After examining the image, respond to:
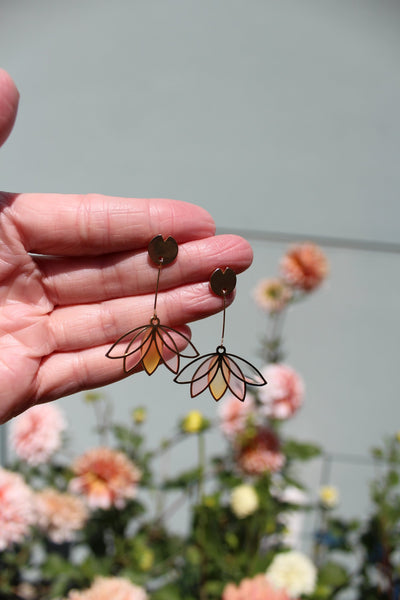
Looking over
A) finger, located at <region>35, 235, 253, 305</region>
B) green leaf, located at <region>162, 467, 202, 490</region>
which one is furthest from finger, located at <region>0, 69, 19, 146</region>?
green leaf, located at <region>162, 467, 202, 490</region>

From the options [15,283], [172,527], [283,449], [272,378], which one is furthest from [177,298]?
[172,527]

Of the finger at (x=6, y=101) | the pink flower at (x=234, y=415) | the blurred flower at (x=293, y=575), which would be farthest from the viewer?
the pink flower at (x=234, y=415)

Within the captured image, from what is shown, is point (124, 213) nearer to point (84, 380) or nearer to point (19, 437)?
point (84, 380)

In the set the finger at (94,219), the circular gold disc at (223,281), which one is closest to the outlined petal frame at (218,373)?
the circular gold disc at (223,281)

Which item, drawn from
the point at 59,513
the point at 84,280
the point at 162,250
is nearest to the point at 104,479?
the point at 59,513

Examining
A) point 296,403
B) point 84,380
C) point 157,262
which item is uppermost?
point 157,262

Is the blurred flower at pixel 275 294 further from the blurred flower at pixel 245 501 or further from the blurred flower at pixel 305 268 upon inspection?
the blurred flower at pixel 245 501
